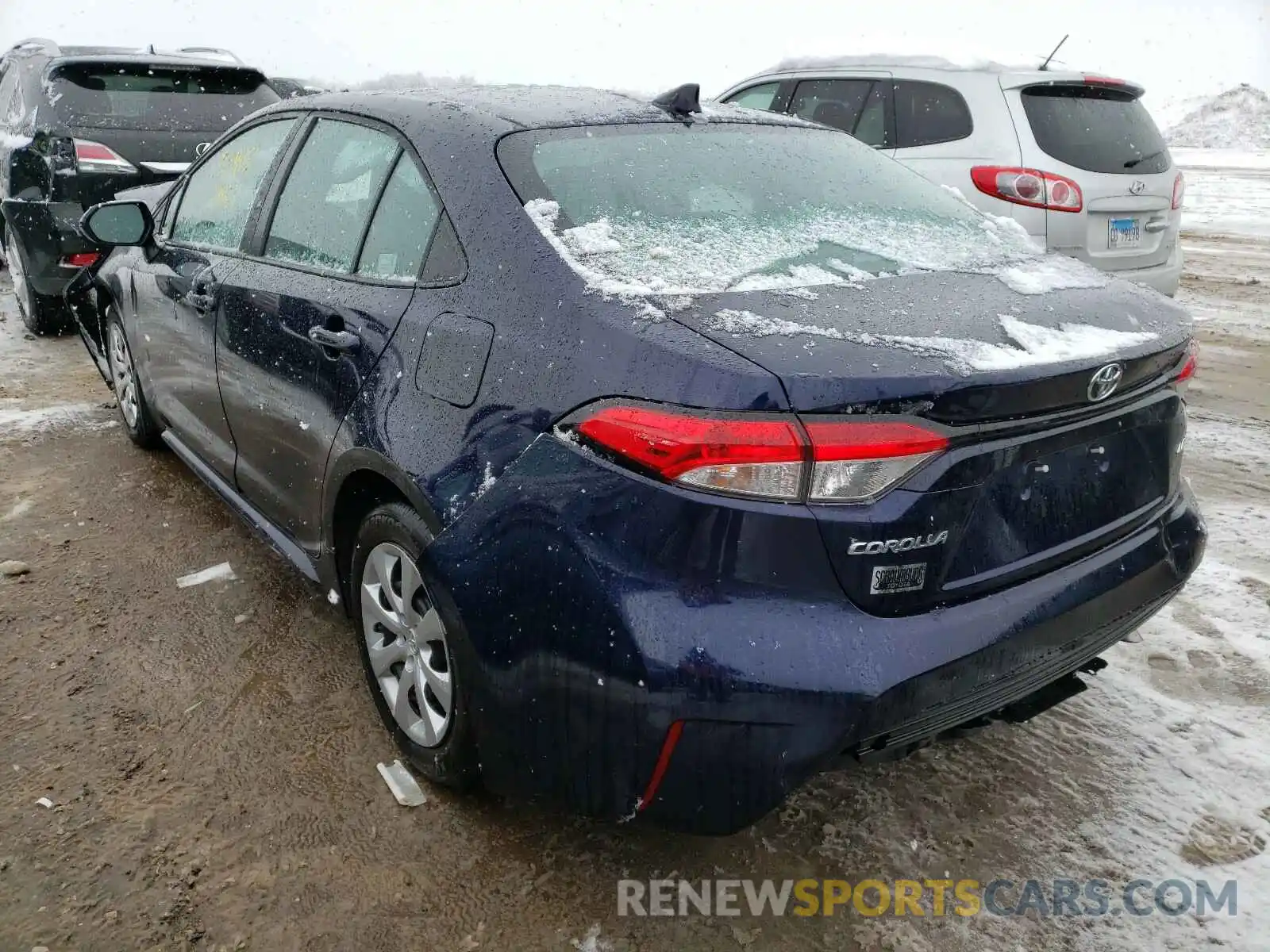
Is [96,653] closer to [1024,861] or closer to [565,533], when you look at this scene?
[565,533]

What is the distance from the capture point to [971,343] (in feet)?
5.85

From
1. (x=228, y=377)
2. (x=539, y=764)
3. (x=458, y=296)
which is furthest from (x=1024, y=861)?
(x=228, y=377)

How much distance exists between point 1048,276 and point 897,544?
3.13 feet

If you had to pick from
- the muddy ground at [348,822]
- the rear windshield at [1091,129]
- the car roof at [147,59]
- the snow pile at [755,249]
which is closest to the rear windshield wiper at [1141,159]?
the rear windshield at [1091,129]

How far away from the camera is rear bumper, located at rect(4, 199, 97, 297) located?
597cm

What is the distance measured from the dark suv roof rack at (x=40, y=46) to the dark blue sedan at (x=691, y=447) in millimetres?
5515

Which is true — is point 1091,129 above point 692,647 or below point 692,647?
above

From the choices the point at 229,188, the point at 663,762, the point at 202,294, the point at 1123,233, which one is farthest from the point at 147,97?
the point at 663,762

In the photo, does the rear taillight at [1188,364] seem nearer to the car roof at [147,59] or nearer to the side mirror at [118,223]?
the side mirror at [118,223]

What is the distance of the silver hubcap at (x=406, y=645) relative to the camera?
2.22 m

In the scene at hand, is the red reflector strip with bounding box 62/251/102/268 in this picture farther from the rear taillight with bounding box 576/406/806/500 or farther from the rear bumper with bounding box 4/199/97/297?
the rear taillight with bounding box 576/406/806/500

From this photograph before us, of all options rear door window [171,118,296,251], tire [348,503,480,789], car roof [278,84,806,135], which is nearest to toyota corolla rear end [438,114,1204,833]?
tire [348,503,480,789]

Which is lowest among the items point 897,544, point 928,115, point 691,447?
point 897,544

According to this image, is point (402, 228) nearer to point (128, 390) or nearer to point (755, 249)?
point (755, 249)
